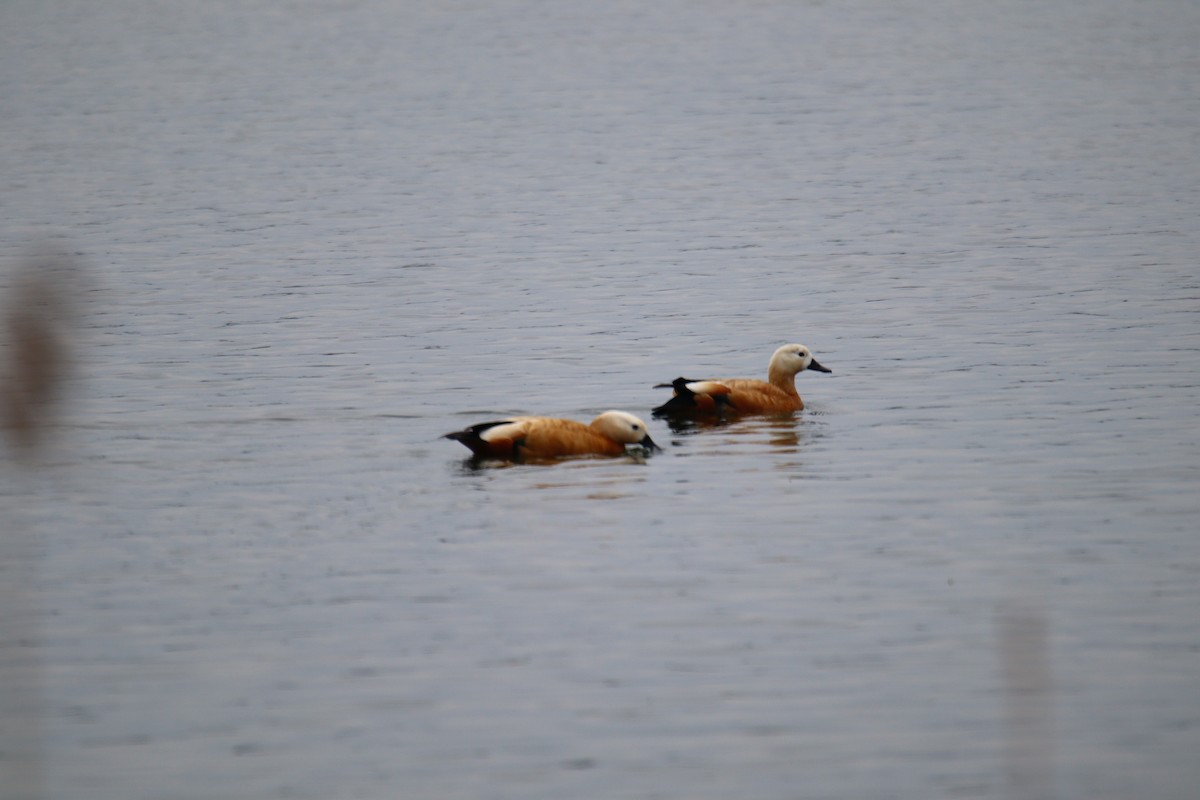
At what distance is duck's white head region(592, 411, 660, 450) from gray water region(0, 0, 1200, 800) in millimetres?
361

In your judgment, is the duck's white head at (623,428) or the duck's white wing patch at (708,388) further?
the duck's white wing patch at (708,388)

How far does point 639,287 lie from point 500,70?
150 ft

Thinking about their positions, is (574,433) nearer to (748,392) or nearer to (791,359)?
(748,392)

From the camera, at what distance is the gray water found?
32.0ft

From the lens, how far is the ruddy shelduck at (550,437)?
15992 mm

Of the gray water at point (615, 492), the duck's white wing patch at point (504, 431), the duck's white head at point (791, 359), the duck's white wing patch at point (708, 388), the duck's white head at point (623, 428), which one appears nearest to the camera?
the gray water at point (615, 492)

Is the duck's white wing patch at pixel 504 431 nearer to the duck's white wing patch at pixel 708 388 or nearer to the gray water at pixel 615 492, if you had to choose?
the gray water at pixel 615 492

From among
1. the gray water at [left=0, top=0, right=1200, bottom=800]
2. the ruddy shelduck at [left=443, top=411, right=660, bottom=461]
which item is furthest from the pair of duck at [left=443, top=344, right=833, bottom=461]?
the gray water at [left=0, top=0, right=1200, bottom=800]

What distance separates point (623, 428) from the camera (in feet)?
53.7

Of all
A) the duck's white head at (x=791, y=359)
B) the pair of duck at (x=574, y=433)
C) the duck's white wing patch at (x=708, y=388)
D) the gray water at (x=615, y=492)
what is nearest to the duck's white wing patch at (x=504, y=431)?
the pair of duck at (x=574, y=433)

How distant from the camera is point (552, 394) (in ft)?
65.1

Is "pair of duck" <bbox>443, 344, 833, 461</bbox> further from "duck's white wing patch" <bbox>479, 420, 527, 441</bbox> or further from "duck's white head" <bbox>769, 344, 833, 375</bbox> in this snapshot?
"duck's white head" <bbox>769, 344, 833, 375</bbox>

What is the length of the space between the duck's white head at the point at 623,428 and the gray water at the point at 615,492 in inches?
14.2

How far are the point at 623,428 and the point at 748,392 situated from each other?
2.57 metres
